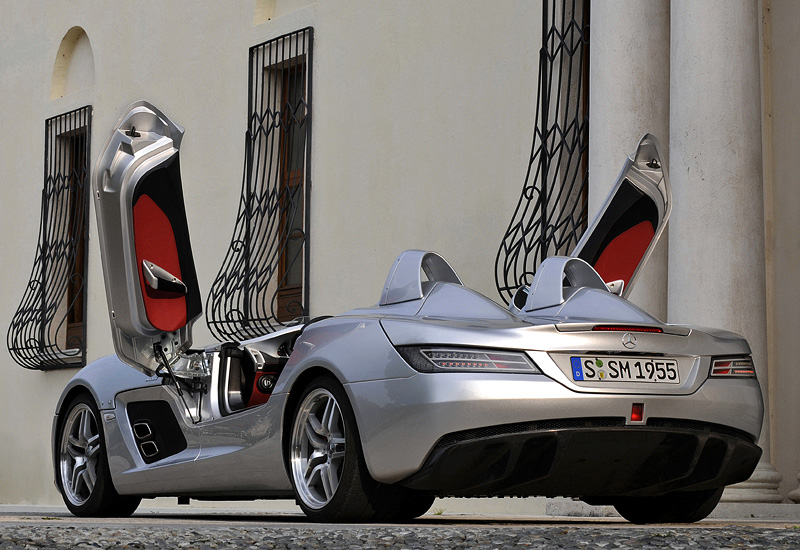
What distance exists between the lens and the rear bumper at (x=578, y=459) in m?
4.94

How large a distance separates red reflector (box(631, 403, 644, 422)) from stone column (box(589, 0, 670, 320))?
4218 millimetres

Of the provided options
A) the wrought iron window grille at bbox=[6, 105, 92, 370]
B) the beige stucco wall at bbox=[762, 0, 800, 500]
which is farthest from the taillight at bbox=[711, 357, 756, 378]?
the wrought iron window grille at bbox=[6, 105, 92, 370]

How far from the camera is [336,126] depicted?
1259 centimetres

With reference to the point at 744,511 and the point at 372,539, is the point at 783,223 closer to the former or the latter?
the point at 744,511

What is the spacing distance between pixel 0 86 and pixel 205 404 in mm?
12418

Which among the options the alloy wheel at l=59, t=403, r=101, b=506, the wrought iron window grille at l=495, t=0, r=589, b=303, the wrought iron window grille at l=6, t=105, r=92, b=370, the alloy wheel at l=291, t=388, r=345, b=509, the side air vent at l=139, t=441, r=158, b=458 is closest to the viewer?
the alloy wheel at l=291, t=388, r=345, b=509

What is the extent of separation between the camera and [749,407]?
17.9ft

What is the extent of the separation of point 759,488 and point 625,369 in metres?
3.65

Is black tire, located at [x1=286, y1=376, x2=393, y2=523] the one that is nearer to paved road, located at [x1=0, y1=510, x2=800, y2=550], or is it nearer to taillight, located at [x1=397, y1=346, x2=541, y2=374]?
taillight, located at [x1=397, y1=346, x2=541, y2=374]

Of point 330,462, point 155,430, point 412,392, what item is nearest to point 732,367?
point 412,392

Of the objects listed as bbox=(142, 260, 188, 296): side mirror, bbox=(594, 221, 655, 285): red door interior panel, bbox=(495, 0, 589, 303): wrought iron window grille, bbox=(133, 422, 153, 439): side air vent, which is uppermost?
bbox=(495, 0, 589, 303): wrought iron window grille

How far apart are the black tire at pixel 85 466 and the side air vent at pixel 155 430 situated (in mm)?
374

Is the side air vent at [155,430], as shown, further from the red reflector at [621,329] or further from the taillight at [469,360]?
the red reflector at [621,329]

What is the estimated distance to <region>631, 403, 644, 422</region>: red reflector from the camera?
510cm
